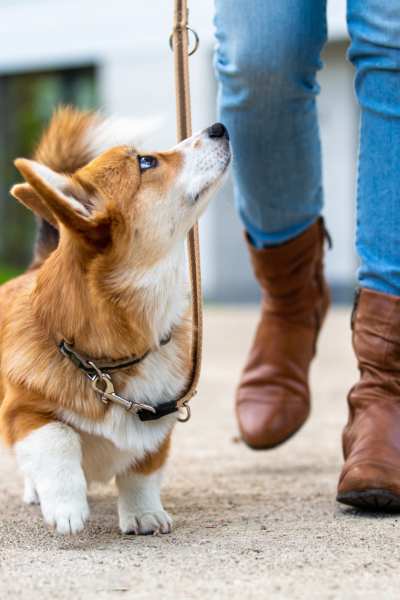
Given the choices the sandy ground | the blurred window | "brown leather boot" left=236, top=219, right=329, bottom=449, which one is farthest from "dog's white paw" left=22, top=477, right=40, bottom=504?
the blurred window

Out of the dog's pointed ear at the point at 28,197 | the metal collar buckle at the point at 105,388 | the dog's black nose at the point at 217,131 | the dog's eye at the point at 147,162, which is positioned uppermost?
the dog's black nose at the point at 217,131

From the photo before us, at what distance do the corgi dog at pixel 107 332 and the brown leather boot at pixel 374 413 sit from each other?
0.40 m

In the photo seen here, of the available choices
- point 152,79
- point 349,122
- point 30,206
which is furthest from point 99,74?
point 30,206

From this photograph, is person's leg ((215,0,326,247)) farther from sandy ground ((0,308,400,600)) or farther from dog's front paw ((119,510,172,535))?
dog's front paw ((119,510,172,535))

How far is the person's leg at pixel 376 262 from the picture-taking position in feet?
7.26

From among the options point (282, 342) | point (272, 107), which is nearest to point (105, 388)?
point (272, 107)

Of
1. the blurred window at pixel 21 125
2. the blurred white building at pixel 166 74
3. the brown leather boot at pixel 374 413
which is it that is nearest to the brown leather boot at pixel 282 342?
the brown leather boot at pixel 374 413

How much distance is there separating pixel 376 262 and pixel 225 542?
2.39ft

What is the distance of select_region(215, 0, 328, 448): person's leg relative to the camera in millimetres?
2393

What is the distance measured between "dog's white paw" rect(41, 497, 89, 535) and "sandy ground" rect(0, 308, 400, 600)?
0.14ft

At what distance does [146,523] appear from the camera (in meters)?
2.20

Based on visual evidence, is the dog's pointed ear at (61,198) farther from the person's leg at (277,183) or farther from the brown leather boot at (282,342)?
the brown leather boot at (282,342)

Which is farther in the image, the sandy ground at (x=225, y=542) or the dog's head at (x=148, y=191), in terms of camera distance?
the dog's head at (x=148, y=191)

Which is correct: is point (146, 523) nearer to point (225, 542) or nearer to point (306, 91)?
point (225, 542)
